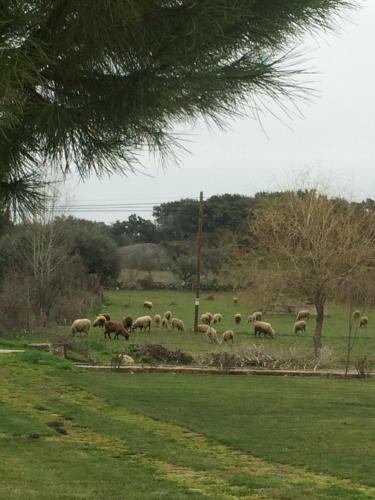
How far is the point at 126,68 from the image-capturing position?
648cm

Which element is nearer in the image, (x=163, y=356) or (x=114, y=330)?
(x=163, y=356)

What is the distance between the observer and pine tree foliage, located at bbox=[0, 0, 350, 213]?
19.3ft

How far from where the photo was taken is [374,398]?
666 inches

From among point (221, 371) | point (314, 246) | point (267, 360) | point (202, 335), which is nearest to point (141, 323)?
point (202, 335)

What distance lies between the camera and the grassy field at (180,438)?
782 centimetres

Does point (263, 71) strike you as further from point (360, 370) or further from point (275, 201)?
point (275, 201)

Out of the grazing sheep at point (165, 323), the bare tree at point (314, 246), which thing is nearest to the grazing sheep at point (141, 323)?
the grazing sheep at point (165, 323)

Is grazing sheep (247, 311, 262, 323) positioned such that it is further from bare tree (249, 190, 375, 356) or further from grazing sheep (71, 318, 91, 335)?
bare tree (249, 190, 375, 356)

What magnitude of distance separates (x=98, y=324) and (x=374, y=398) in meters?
23.2

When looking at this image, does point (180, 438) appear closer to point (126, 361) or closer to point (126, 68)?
point (126, 68)

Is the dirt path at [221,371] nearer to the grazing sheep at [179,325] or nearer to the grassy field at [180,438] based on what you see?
the grassy field at [180,438]

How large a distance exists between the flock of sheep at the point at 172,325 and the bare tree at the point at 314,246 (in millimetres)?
4838

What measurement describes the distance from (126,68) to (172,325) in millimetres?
36372

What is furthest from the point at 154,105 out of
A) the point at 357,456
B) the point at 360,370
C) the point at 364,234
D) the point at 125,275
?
the point at 125,275
